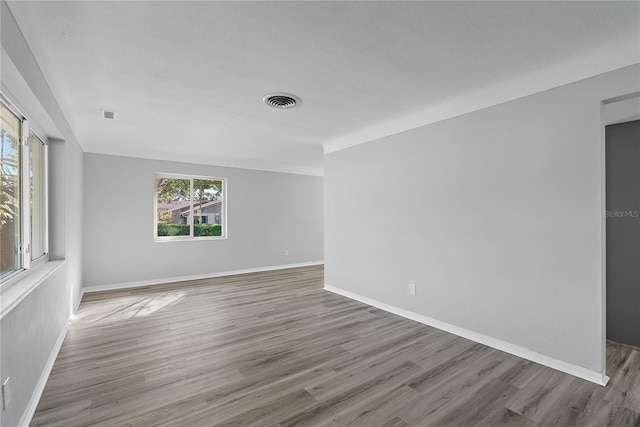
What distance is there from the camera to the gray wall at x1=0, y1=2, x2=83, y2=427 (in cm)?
160

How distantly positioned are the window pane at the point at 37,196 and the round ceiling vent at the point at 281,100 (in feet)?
6.58

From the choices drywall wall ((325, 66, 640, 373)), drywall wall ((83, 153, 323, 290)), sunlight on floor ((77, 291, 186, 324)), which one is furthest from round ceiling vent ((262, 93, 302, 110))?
drywall wall ((83, 153, 323, 290))

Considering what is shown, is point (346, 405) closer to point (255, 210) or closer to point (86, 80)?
point (86, 80)

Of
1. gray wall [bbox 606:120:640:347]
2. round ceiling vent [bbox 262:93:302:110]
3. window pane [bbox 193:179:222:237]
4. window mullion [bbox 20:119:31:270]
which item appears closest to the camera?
window mullion [bbox 20:119:31:270]

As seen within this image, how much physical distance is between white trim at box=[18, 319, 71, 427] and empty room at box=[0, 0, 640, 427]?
2 centimetres

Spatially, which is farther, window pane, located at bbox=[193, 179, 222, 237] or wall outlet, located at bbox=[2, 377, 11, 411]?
window pane, located at bbox=[193, 179, 222, 237]

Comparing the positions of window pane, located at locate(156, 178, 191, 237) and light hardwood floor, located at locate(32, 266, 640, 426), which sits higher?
window pane, located at locate(156, 178, 191, 237)

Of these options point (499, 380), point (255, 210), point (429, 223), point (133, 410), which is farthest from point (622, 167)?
point (255, 210)

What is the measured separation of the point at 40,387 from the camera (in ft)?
6.94

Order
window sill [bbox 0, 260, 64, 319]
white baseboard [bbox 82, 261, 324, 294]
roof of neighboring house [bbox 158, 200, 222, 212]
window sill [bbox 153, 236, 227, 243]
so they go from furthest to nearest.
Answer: roof of neighboring house [bbox 158, 200, 222, 212]
window sill [bbox 153, 236, 227, 243]
white baseboard [bbox 82, 261, 324, 294]
window sill [bbox 0, 260, 64, 319]

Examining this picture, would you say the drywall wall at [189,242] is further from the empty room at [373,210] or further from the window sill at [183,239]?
the empty room at [373,210]

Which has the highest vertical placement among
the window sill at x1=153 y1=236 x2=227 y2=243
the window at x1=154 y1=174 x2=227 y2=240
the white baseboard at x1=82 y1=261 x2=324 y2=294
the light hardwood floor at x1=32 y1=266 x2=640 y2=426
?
the window at x1=154 y1=174 x2=227 y2=240

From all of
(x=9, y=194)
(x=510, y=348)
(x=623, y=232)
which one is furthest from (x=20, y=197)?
(x=623, y=232)

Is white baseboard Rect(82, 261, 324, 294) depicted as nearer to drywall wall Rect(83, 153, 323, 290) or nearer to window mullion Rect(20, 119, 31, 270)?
drywall wall Rect(83, 153, 323, 290)
